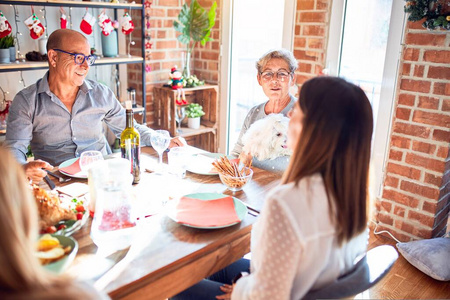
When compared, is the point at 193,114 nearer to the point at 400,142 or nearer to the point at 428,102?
the point at 400,142

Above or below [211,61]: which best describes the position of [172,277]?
below

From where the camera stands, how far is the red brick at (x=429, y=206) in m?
2.51

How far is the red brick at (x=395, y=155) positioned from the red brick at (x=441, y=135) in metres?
0.24

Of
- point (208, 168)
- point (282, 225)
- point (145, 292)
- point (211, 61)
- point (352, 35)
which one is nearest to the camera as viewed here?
point (282, 225)

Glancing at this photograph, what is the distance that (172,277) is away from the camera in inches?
46.1

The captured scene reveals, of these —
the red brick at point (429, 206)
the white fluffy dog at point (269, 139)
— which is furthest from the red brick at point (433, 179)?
the white fluffy dog at point (269, 139)

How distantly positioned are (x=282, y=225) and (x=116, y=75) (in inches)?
112

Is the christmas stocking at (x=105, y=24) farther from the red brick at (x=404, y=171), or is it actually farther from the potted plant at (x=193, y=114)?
the red brick at (x=404, y=171)

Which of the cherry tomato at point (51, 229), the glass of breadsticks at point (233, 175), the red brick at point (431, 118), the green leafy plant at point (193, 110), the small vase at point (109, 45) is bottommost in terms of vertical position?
the green leafy plant at point (193, 110)

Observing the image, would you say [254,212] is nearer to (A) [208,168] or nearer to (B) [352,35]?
(A) [208,168]

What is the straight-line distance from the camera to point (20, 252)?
26.3 inches

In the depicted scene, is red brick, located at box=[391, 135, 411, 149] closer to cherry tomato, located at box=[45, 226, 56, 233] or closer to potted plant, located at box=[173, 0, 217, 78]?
potted plant, located at box=[173, 0, 217, 78]

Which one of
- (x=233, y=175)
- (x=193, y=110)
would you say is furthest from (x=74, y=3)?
(x=233, y=175)

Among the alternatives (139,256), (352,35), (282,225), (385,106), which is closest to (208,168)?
(139,256)
